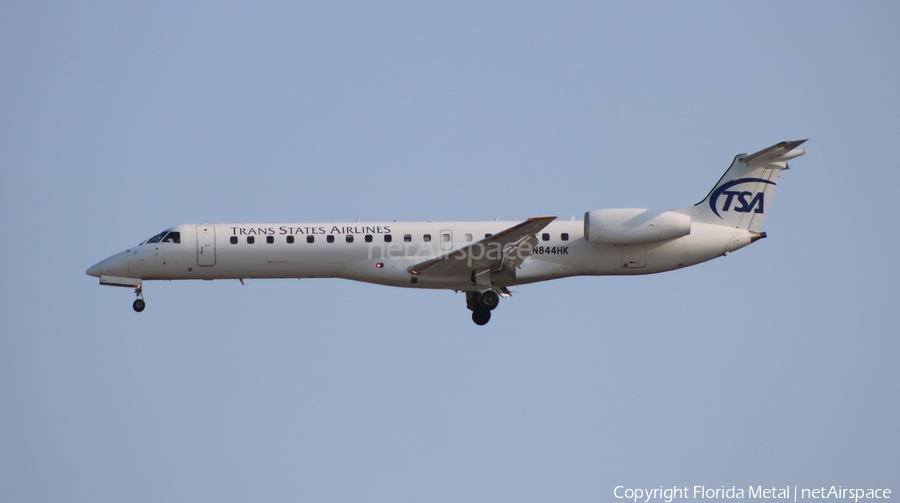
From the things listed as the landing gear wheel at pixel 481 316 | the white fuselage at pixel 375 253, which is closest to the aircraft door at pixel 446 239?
the white fuselage at pixel 375 253

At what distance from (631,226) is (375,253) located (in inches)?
276

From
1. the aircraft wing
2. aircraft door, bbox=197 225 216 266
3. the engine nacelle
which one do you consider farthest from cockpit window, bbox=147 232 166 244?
the engine nacelle

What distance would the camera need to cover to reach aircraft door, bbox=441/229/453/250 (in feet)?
83.6

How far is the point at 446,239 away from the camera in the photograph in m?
25.5

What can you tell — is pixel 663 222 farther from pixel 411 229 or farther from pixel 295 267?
pixel 295 267

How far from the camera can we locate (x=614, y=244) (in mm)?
25094

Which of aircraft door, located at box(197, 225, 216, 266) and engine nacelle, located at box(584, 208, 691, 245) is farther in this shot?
aircraft door, located at box(197, 225, 216, 266)

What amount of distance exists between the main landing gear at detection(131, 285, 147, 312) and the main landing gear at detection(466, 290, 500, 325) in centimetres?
922

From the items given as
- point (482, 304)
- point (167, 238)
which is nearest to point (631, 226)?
point (482, 304)

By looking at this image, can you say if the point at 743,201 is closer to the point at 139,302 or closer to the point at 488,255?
the point at 488,255

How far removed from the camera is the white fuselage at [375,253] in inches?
993

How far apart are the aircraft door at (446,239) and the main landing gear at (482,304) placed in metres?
1.59

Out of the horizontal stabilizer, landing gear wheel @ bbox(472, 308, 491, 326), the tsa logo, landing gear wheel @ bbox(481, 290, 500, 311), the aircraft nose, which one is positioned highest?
the horizontal stabilizer

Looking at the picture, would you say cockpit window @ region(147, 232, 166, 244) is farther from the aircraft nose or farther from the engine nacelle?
the engine nacelle
